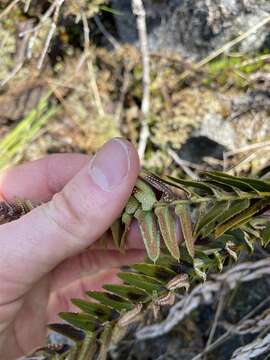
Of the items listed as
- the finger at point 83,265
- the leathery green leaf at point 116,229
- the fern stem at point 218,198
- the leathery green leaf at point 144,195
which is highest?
the leathery green leaf at point 144,195

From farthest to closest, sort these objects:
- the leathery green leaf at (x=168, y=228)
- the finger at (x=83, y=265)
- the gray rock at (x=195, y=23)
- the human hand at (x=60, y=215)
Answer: the gray rock at (x=195, y=23)
the finger at (x=83, y=265)
the human hand at (x=60, y=215)
the leathery green leaf at (x=168, y=228)

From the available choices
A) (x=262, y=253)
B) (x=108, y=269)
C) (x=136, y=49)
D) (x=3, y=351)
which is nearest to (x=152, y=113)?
(x=136, y=49)

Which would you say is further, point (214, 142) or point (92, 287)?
point (214, 142)

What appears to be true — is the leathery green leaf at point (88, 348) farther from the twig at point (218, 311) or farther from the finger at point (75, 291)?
the finger at point (75, 291)

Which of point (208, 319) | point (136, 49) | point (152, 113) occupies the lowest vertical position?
point (208, 319)

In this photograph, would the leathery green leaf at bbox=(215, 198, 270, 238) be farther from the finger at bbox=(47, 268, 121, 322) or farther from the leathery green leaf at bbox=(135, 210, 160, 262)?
the finger at bbox=(47, 268, 121, 322)

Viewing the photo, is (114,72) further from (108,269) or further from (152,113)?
(108,269)

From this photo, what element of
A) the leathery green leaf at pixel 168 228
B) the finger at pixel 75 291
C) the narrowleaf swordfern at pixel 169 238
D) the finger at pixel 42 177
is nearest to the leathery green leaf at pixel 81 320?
the narrowleaf swordfern at pixel 169 238
